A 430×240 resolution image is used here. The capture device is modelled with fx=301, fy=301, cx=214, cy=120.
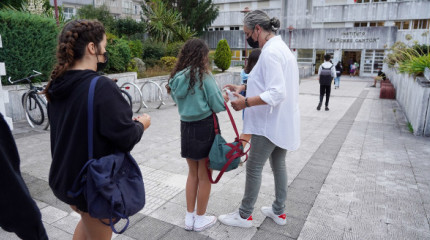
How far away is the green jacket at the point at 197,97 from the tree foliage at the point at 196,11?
25460 mm

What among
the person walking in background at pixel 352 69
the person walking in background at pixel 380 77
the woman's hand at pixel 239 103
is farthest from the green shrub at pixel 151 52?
the person walking in background at pixel 352 69

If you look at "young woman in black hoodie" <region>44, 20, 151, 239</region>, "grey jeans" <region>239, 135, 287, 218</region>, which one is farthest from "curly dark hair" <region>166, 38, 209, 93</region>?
"young woman in black hoodie" <region>44, 20, 151, 239</region>

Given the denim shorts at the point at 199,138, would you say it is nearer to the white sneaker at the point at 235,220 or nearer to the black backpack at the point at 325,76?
the white sneaker at the point at 235,220

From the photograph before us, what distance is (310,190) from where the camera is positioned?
3783 mm

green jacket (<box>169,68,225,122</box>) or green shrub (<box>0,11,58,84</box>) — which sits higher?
green shrub (<box>0,11,58,84</box>)

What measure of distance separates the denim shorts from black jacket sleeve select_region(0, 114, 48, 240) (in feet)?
4.92

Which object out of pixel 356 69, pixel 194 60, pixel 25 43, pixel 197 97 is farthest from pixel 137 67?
pixel 356 69

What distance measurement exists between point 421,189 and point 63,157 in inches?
164

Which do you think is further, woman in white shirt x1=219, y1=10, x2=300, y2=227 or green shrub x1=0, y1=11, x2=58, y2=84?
green shrub x1=0, y1=11, x2=58, y2=84

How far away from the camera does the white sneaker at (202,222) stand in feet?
9.36

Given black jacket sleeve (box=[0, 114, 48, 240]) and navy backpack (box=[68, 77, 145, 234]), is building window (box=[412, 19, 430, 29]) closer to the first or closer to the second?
navy backpack (box=[68, 77, 145, 234])

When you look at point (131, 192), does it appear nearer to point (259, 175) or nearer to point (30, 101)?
point (259, 175)

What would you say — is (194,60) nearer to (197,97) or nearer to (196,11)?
(197,97)

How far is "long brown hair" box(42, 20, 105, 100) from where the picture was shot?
158 centimetres
